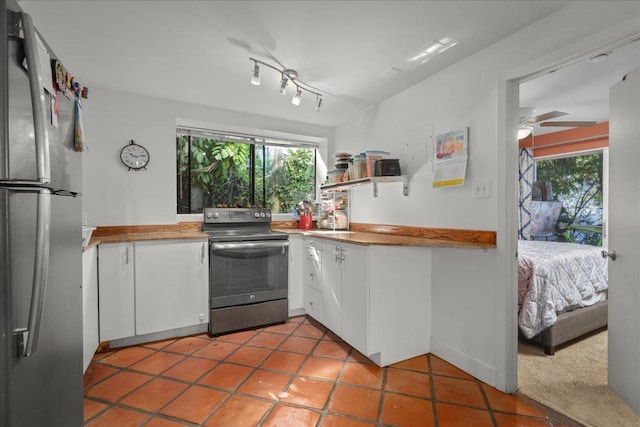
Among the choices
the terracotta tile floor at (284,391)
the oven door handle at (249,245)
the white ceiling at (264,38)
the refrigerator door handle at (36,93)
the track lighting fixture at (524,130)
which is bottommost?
the terracotta tile floor at (284,391)

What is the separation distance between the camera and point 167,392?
1903mm

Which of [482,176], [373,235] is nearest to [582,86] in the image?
[482,176]

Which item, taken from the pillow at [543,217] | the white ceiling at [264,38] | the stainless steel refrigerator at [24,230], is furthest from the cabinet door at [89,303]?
the pillow at [543,217]

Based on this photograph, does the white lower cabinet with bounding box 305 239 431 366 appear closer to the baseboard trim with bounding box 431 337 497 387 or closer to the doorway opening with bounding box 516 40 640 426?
the baseboard trim with bounding box 431 337 497 387

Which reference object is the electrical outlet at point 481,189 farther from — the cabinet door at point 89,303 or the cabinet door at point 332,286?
the cabinet door at point 89,303

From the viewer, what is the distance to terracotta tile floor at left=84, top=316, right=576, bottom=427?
167cm

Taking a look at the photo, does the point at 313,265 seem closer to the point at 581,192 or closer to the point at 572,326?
the point at 572,326

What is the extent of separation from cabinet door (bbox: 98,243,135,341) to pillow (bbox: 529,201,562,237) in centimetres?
527

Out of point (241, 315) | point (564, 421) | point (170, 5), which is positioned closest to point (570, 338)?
point (564, 421)

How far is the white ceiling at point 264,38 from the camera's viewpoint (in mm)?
1701

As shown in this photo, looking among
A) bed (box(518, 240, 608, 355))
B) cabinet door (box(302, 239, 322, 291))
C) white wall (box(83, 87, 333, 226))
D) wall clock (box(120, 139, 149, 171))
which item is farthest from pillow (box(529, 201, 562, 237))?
wall clock (box(120, 139, 149, 171))

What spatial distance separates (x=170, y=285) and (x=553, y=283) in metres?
3.17

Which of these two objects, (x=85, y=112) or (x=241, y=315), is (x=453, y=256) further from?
(x=85, y=112)

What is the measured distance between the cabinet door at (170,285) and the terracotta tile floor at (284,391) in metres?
0.24
